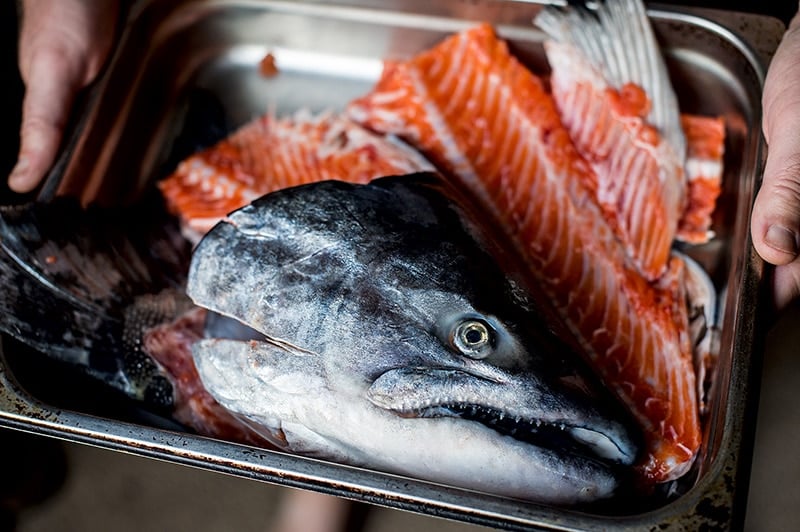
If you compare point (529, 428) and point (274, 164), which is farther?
point (274, 164)

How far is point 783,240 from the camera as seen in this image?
1495 millimetres

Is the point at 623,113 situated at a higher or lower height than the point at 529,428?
higher

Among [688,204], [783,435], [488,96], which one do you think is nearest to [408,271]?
[488,96]

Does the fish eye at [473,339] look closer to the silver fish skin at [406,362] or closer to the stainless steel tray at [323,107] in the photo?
the silver fish skin at [406,362]

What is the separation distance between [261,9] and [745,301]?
4.86 feet

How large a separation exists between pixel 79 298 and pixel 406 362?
0.81m

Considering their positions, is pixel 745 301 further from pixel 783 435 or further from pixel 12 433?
pixel 12 433

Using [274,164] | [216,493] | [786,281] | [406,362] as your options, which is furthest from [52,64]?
[786,281]

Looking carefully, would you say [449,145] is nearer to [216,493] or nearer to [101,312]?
[101,312]

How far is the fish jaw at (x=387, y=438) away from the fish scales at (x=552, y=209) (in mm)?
251

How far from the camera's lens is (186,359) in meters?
1.75

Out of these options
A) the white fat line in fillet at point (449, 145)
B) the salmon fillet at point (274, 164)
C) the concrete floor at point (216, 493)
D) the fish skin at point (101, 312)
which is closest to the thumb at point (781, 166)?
the white fat line in fillet at point (449, 145)

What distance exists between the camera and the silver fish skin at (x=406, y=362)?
1336 millimetres

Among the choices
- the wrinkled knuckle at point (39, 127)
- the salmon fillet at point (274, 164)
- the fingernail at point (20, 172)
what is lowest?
the salmon fillet at point (274, 164)
